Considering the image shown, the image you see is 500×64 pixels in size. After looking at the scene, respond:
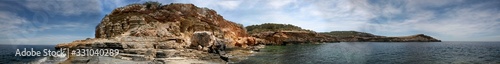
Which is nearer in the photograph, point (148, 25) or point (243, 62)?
point (243, 62)

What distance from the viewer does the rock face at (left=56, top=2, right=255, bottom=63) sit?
24797 mm

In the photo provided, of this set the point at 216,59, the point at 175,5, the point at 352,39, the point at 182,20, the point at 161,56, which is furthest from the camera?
the point at 352,39

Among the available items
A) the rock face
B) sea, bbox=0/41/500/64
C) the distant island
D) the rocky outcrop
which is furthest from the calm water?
the rocky outcrop

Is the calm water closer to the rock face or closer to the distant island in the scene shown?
the distant island

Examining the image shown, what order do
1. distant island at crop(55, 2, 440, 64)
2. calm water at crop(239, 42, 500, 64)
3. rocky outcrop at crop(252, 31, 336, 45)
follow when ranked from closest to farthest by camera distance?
distant island at crop(55, 2, 440, 64)
calm water at crop(239, 42, 500, 64)
rocky outcrop at crop(252, 31, 336, 45)

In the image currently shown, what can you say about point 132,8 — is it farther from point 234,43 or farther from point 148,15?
point 234,43

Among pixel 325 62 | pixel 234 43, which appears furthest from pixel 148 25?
pixel 234 43

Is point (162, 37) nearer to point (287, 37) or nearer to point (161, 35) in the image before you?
point (161, 35)

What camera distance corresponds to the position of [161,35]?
112ft

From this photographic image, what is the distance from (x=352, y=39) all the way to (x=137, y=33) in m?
164

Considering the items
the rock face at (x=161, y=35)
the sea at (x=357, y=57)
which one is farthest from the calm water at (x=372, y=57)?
the rock face at (x=161, y=35)

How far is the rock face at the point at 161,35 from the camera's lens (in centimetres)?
2480

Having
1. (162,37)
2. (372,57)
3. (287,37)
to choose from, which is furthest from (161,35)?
(287,37)

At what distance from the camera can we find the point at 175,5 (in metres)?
51.2
